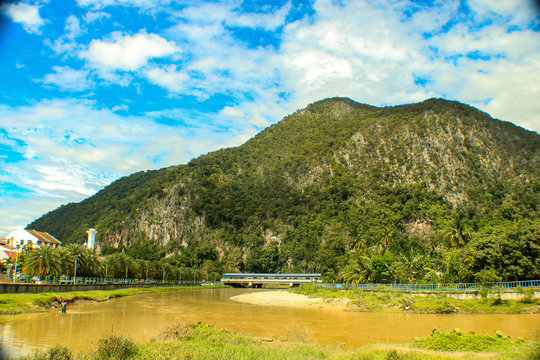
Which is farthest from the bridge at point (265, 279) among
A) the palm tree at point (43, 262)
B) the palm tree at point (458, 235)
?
the palm tree at point (43, 262)

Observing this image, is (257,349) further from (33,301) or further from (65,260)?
(65,260)

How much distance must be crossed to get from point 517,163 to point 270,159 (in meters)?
107

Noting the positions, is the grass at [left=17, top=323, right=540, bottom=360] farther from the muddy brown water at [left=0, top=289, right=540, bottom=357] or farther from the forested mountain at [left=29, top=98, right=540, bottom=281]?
the forested mountain at [left=29, top=98, right=540, bottom=281]

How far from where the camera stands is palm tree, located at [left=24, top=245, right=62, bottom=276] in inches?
1877

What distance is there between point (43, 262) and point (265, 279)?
6539cm

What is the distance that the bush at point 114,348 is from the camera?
15016mm

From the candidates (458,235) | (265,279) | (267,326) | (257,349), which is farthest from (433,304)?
(265,279)

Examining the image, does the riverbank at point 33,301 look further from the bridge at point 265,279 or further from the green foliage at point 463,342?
→ the bridge at point 265,279

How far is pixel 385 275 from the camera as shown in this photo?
196 feet

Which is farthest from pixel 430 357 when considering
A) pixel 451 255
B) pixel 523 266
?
pixel 451 255

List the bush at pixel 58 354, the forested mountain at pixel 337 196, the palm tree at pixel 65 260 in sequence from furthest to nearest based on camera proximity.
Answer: the forested mountain at pixel 337 196
the palm tree at pixel 65 260
the bush at pixel 58 354

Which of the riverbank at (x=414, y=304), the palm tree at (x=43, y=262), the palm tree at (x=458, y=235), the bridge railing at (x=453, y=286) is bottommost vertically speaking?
the riverbank at (x=414, y=304)

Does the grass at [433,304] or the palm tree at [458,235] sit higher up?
the palm tree at [458,235]

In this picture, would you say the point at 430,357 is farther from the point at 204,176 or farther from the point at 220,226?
the point at 204,176
